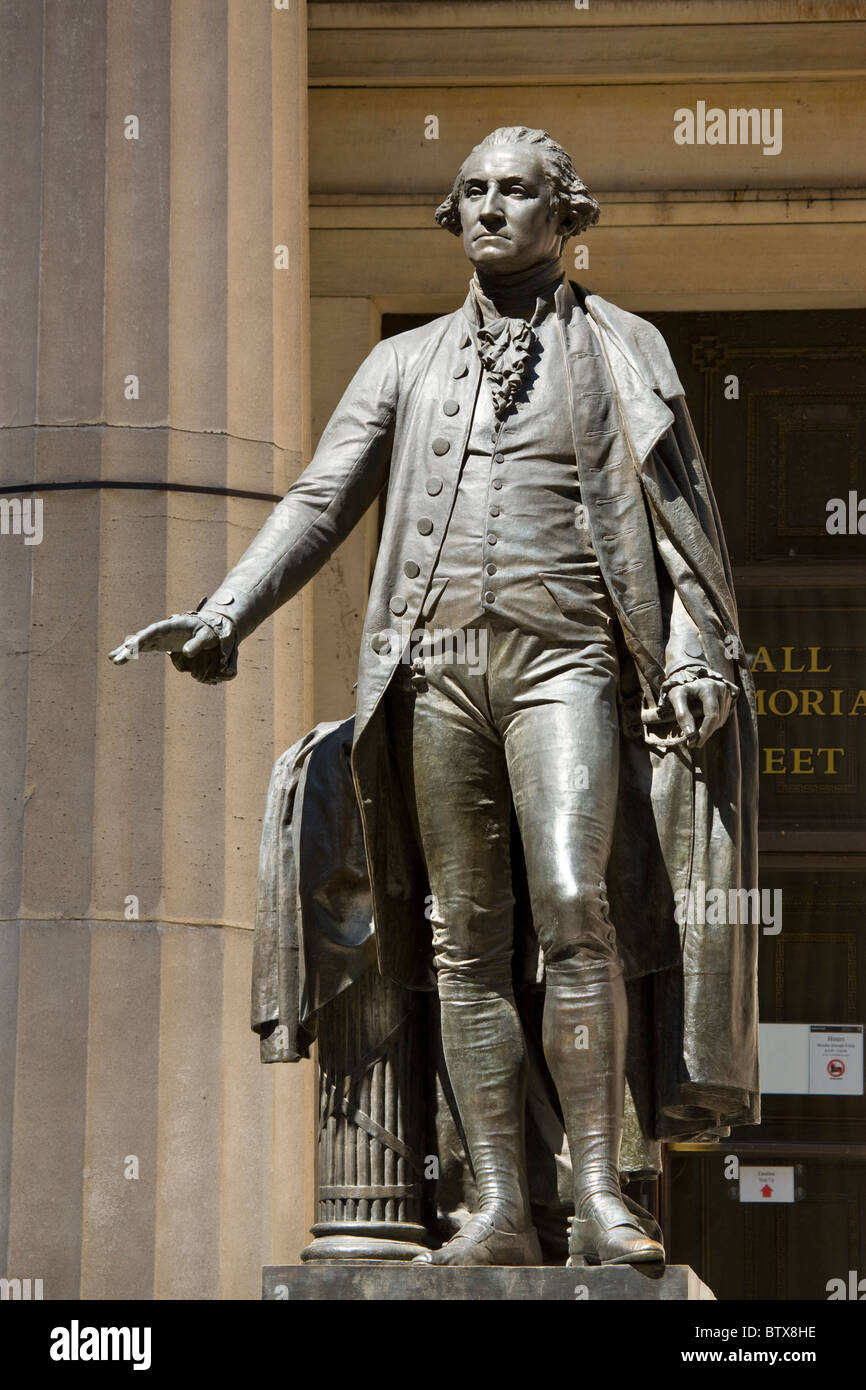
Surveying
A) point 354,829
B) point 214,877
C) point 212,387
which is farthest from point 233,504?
point 354,829

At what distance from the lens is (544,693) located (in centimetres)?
758

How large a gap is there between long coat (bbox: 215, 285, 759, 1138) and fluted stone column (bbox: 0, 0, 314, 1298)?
122 inches

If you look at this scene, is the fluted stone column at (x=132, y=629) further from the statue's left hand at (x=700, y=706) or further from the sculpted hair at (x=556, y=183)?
the statue's left hand at (x=700, y=706)

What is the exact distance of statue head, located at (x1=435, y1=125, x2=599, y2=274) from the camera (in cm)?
782

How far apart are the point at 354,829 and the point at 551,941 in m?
0.94

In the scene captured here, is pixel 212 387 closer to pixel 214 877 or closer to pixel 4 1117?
pixel 214 877

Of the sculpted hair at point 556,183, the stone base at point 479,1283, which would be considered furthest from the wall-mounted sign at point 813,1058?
the sculpted hair at point 556,183

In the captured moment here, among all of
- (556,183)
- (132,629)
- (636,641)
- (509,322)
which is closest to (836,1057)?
(132,629)

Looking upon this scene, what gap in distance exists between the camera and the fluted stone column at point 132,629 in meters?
10.7

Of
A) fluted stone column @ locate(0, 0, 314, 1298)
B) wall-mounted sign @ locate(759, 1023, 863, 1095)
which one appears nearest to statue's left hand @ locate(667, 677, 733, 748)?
fluted stone column @ locate(0, 0, 314, 1298)

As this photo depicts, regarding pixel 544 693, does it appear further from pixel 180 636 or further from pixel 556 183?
pixel 556 183

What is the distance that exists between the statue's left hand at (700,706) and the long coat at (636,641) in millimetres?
117

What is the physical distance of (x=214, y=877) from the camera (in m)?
11.0
